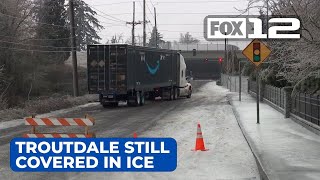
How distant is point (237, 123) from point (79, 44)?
79757 millimetres

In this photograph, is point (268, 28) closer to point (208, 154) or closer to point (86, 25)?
point (208, 154)

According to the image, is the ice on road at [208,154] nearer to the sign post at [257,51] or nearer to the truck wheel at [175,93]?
the sign post at [257,51]

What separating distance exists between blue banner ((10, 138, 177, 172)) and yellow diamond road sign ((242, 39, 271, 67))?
23.4 ft

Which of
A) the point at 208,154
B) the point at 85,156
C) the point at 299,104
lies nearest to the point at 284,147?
the point at 208,154

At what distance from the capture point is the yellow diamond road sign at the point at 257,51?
18.0 metres

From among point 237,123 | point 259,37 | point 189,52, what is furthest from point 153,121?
point 189,52

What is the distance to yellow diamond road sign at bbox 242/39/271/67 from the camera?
18031mm

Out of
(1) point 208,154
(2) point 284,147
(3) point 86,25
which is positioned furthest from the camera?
(3) point 86,25

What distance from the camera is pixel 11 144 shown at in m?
13.6

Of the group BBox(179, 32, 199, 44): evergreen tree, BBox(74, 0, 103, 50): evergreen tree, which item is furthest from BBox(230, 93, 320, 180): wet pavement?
BBox(179, 32, 199, 44): evergreen tree

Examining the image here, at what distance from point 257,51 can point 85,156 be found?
9.83 m

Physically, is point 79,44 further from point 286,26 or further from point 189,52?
point 286,26

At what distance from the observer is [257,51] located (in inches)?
722

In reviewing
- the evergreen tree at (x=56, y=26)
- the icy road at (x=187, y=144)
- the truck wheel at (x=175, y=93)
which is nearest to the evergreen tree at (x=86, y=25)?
the evergreen tree at (x=56, y=26)
